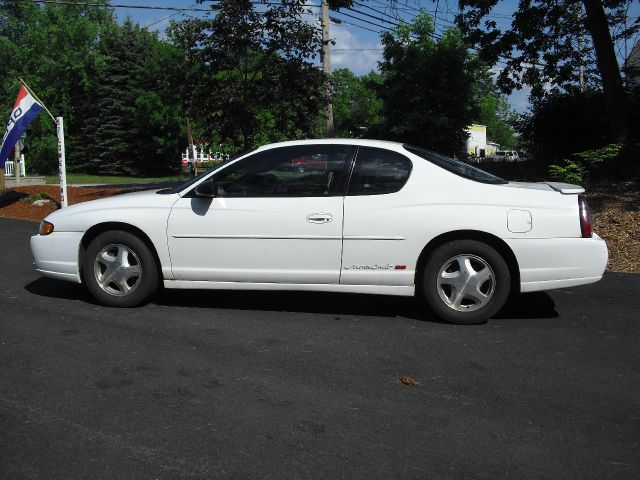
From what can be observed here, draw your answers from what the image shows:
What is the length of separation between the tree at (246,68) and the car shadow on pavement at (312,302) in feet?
23.4

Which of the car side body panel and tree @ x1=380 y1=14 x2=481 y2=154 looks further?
tree @ x1=380 y1=14 x2=481 y2=154

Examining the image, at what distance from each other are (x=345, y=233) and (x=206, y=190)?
1286 millimetres

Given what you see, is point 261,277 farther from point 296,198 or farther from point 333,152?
point 333,152

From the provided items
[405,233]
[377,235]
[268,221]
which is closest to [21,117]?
[268,221]

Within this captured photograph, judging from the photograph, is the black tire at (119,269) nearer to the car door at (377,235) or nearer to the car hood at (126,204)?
the car hood at (126,204)

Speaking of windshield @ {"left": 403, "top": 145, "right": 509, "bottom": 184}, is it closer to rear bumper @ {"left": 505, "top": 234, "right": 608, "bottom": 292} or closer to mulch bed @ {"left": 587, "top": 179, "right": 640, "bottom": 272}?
rear bumper @ {"left": 505, "top": 234, "right": 608, "bottom": 292}

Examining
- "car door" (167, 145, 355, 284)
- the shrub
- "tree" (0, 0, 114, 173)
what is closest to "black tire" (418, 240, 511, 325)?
"car door" (167, 145, 355, 284)

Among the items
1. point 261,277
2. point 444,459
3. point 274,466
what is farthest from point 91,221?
point 444,459

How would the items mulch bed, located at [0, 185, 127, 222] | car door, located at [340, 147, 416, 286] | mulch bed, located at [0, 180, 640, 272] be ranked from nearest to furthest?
1. car door, located at [340, 147, 416, 286]
2. mulch bed, located at [0, 180, 640, 272]
3. mulch bed, located at [0, 185, 127, 222]

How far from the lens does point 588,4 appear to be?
12836 millimetres

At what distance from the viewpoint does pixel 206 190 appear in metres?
5.61

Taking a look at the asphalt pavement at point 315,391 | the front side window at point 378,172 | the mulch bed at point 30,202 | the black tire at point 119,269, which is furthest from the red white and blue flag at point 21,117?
the front side window at point 378,172

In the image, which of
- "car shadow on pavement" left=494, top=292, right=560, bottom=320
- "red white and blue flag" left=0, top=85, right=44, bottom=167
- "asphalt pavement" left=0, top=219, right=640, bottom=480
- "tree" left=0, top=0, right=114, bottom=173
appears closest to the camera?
Result: "asphalt pavement" left=0, top=219, right=640, bottom=480

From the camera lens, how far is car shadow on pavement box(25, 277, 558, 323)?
230 inches
